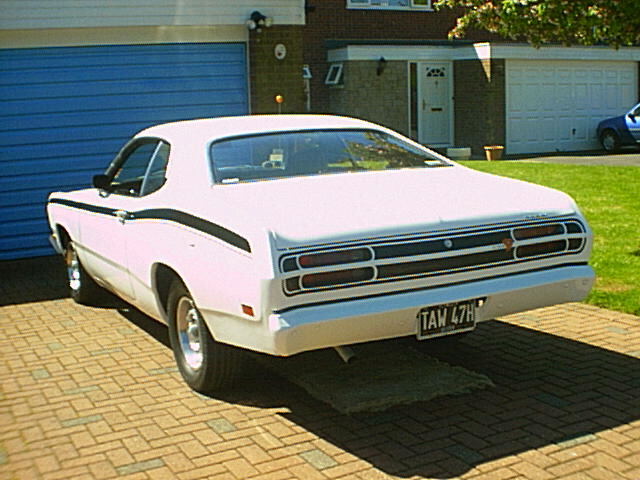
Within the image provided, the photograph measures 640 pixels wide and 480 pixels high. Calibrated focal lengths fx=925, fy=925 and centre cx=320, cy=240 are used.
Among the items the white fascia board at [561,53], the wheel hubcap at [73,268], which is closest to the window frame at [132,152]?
the wheel hubcap at [73,268]

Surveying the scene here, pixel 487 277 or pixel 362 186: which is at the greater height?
pixel 362 186

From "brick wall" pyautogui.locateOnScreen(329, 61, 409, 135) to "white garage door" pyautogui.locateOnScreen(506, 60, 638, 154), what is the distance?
293 cm

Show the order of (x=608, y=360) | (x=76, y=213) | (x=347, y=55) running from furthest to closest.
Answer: (x=347, y=55) → (x=76, y=213) → (x=608, y=360)

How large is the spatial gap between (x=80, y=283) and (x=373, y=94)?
58.3 ft

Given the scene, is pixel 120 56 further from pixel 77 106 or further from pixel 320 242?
pixel 320 242

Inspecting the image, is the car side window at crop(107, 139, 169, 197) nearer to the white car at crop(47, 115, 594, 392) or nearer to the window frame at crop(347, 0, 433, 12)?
the white car at crop(47, 115, 594, 392)

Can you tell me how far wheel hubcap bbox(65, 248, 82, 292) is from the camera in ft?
26.7

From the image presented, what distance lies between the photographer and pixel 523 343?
6492 mm

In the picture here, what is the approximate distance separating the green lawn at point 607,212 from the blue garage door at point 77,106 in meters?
5.22

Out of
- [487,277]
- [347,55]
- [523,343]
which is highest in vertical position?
[347,55]

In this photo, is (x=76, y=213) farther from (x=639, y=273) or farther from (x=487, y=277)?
(x=639, y=273)

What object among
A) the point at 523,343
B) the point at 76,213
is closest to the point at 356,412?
the point at 523,343

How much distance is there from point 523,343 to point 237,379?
2.15 meters

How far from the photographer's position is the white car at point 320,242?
4.64 metres
